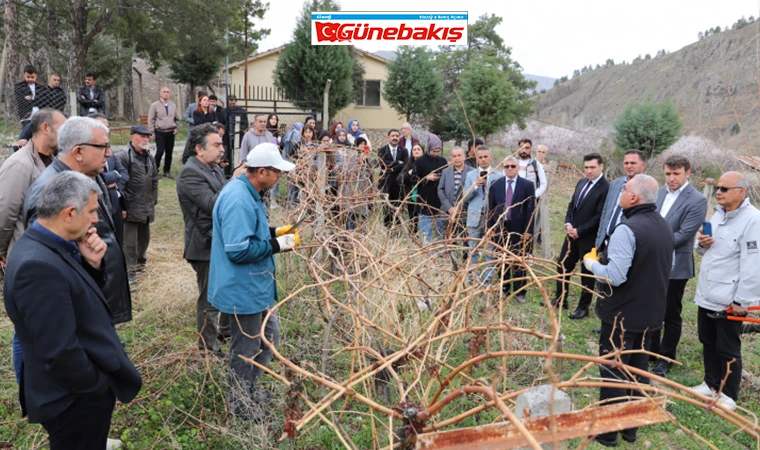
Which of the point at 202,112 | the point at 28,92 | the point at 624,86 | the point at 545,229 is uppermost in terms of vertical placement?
the point at 624,86

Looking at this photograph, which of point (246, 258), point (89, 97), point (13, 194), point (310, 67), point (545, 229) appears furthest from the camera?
point (310, 67)

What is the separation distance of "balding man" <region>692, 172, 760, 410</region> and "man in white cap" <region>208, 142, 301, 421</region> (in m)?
3.20

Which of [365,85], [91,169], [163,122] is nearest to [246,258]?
[91,169]

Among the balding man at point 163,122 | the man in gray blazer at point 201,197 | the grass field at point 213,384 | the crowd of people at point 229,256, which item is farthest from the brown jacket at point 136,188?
the balding man at point 163,122

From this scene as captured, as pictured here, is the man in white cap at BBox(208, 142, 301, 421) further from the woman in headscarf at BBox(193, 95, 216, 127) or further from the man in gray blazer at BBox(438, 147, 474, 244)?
the woman in headscarf at BBox(193, 95, 216, 127)

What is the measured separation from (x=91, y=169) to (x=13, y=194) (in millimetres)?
723

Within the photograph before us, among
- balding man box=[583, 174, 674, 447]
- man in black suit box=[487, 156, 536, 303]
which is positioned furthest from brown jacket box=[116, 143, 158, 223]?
balding man box=[583, 174, 674, 447]

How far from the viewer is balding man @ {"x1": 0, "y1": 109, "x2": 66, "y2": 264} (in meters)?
3.33

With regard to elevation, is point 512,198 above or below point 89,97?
below

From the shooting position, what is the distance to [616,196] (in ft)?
17.9

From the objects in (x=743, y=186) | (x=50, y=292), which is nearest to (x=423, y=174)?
(x=743, y=186)

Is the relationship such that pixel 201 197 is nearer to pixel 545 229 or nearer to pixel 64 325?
pixel 64 325

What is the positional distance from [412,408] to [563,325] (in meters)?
4.73

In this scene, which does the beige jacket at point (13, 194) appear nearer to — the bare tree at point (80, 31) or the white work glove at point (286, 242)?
the white work glove at point (286, 242)
